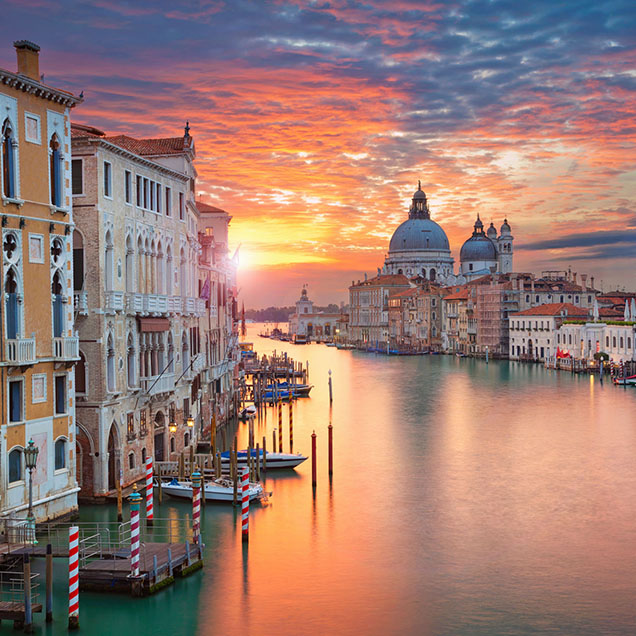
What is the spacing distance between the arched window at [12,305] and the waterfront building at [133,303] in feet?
9.40

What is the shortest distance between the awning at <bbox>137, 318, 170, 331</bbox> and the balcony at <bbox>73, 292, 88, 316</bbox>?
2213 millimetres

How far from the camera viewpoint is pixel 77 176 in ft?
55.5

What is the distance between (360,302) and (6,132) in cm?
10826

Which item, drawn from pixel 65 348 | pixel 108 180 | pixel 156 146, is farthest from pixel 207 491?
pixel 156 146

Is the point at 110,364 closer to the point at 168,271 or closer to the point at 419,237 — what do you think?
the point at 168,271

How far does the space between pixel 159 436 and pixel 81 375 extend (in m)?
4.00

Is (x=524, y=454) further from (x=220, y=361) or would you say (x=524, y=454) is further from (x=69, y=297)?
(x=69, y=297)

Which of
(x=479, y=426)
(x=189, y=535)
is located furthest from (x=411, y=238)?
(x=189, y=535)

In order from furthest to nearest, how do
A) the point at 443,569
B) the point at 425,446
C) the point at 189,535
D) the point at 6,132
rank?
the point at 425,446 < the point at 189,535 < the point at 443,569 < the point at 6,132

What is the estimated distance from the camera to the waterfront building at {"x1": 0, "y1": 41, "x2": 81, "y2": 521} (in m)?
13.8

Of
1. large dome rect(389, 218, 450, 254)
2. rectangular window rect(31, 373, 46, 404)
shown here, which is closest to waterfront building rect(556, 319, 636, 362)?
rectangular window rect(31, 373, 46, 404)

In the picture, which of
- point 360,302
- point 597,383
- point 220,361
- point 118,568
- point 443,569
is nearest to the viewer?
point 118,568

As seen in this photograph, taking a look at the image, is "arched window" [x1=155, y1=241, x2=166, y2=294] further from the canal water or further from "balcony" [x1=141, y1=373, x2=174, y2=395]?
the canal water

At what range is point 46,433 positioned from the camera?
14.6m
